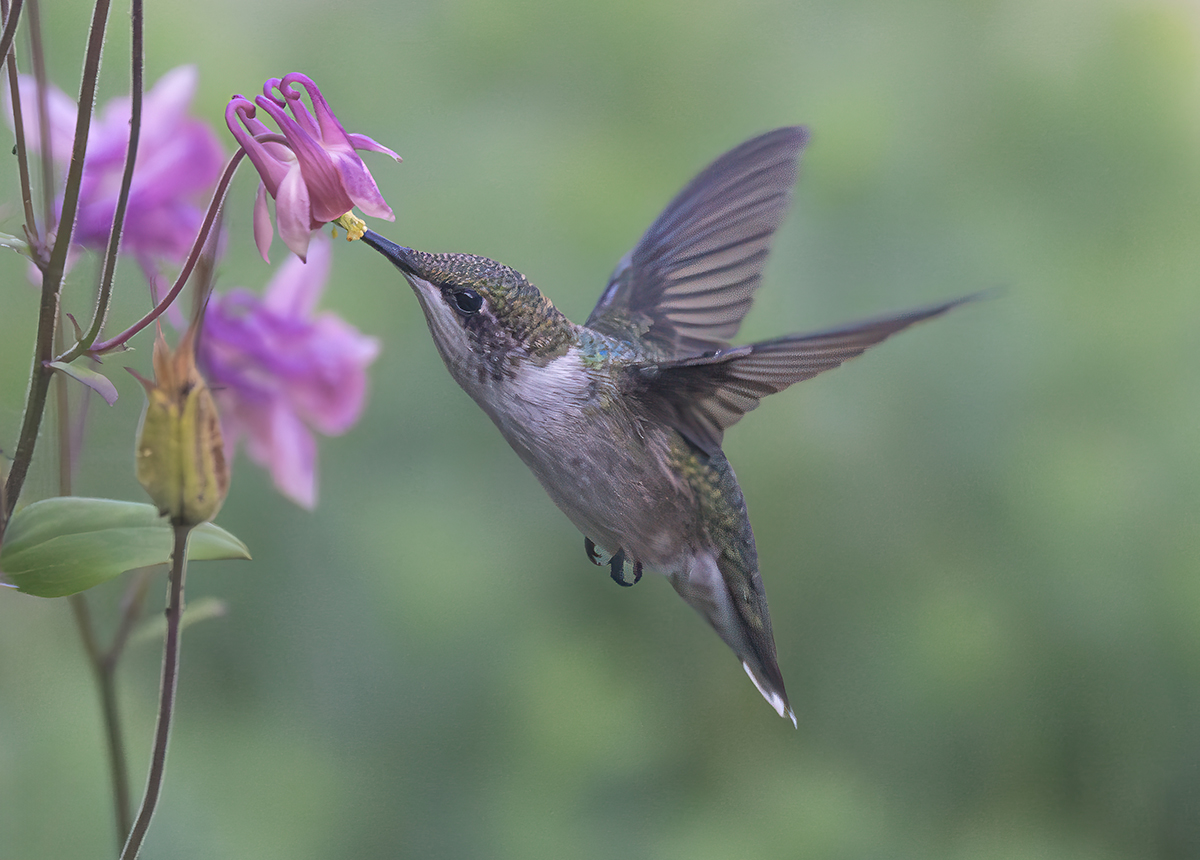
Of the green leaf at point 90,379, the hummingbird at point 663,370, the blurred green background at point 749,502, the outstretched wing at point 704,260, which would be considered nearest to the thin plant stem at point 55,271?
the green leaf at point 90,379

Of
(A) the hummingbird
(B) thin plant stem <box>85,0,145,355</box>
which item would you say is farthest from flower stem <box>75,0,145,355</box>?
(A) the hummingbird

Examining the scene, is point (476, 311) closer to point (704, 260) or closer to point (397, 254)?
point (397, 254)

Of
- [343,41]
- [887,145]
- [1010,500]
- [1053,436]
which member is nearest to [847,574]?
[1010,500]

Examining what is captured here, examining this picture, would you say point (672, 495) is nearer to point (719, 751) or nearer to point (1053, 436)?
point (719, 751)

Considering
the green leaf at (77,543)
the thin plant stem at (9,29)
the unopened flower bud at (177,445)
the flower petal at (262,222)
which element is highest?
the thin plant stem at (9,29)

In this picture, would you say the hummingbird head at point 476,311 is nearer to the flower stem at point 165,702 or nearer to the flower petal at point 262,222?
the flower petal at point 262,222

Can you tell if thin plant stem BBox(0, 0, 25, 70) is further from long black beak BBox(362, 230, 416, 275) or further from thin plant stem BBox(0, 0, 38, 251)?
long black beak BBox(362, 230, 416, 275)

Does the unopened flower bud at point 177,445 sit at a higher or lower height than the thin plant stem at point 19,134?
lower
